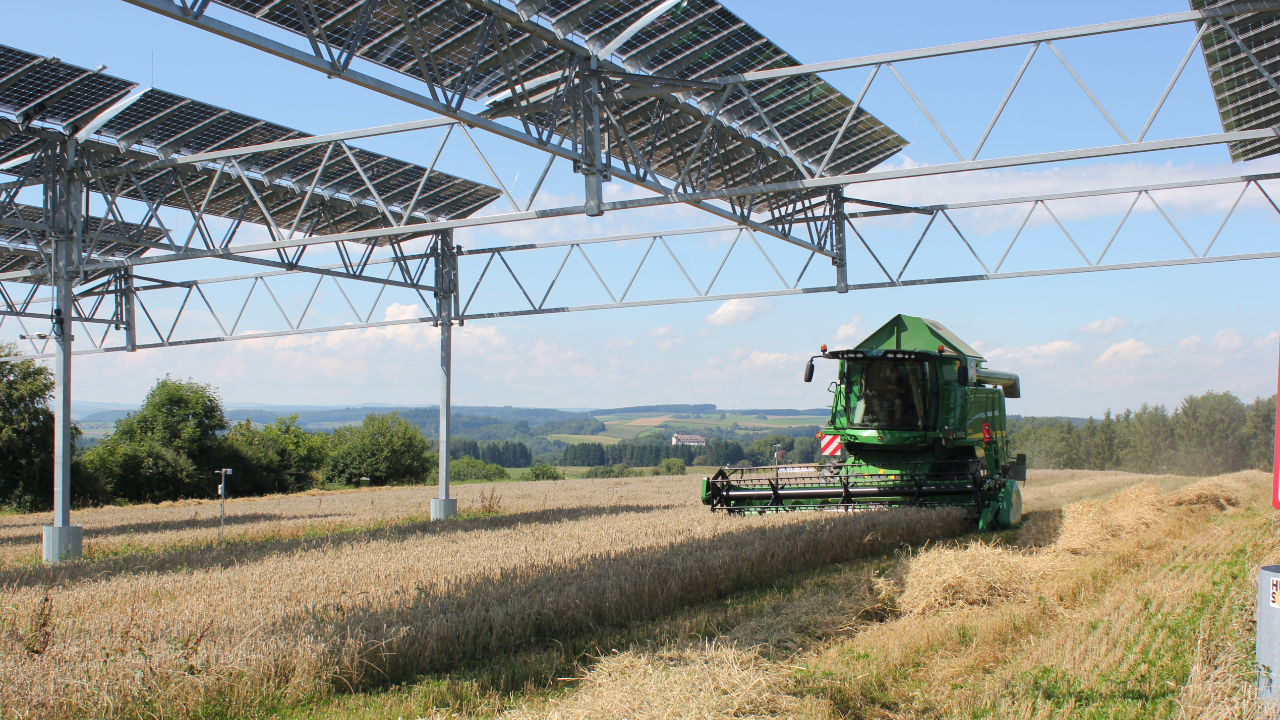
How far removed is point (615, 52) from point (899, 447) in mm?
8211

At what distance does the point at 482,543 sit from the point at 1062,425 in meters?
72.8

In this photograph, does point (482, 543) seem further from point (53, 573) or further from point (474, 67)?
point (474, 67)

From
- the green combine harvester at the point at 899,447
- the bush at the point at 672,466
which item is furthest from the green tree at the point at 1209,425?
the green combine harvester at the point at 899,447

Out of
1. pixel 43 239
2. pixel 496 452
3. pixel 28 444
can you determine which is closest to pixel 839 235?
pixel 43 239

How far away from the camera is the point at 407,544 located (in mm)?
12359

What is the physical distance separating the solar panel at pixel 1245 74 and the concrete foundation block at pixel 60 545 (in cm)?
1699

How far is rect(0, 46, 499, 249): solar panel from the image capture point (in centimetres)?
1301

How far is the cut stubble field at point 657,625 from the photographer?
17.5ft

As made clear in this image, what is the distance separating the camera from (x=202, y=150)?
50.2 ft

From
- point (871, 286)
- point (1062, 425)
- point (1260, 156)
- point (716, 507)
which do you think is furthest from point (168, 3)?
point (1062, 425)

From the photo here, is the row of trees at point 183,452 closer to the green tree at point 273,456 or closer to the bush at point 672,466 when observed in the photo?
the green tree at point 273,456

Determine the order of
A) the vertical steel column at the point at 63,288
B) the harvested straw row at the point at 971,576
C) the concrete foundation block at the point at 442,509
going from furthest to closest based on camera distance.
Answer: the concrete foundation block at the point at 442,509 < the vertical steel column at the point at 63,288 < the harvested straw row at the point at 971,576

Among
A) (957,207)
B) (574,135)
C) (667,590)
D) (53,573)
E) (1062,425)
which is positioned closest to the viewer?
(667,590)

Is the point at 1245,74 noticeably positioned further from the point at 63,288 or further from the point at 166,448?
the point at 166,448
